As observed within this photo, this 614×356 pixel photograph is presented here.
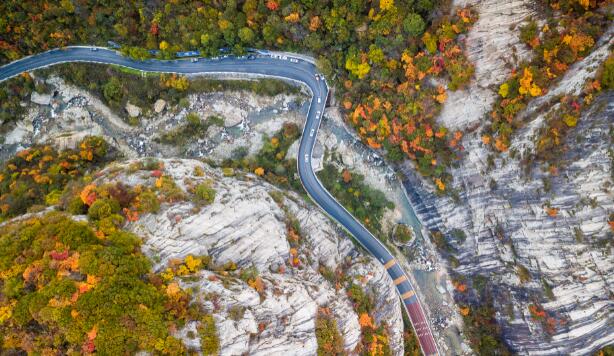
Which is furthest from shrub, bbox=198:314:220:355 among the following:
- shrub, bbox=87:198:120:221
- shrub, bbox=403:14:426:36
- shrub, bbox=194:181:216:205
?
shrub, bbox=403:14:426:36

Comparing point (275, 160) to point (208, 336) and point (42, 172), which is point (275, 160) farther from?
point (42, 172)

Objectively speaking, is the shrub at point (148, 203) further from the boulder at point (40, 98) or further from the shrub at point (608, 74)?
the shrub at point (608, 74)

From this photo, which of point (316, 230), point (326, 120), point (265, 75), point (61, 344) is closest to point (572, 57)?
point (326, 120)

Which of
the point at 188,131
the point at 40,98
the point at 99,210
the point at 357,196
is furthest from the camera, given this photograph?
the point at 40,98

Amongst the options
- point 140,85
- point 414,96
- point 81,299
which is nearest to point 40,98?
point 140,85

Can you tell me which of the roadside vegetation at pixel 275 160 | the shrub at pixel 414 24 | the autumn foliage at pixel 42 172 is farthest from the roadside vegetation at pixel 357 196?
the autumn foliage at pixel 42 172

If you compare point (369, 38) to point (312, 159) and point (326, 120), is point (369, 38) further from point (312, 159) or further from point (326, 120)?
point (312, 159)
